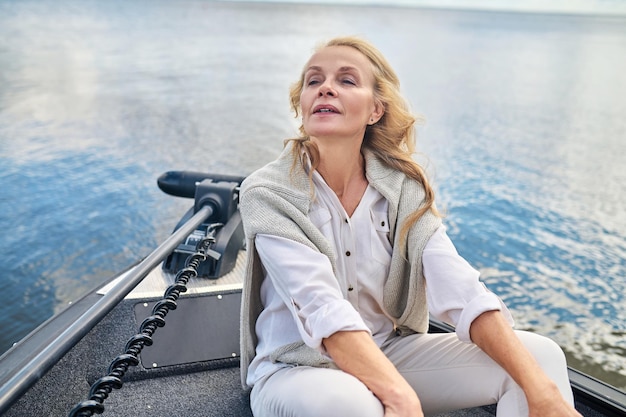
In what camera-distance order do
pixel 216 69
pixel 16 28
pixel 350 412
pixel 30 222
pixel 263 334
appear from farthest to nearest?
pixel 16 28
pixel 216 69
pixel 30 222
pixel 263 334
pixel 350 412

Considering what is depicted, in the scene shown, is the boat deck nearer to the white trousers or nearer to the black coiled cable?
the black coiled cable

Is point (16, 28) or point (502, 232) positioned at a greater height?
point (16, 28)

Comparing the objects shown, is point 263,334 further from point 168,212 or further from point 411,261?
point 168,212

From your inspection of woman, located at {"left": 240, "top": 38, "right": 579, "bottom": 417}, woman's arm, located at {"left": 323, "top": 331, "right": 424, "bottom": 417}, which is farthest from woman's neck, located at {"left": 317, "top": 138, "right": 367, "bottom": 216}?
woman's arm, located at {"left": 323, "top": 331, "right": 424, "bottom": 417}

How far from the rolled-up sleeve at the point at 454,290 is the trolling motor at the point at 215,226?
109cm

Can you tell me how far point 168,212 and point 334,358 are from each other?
5079mm

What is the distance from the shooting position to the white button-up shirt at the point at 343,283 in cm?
125

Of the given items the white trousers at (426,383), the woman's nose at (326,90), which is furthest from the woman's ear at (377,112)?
the white trousers at (426,383)

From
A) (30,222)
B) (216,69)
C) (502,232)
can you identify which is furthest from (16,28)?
(502,232)

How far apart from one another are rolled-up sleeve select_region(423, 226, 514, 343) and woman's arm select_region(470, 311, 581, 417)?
2 centimetres

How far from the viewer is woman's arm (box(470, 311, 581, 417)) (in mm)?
1204

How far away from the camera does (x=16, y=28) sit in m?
21.8

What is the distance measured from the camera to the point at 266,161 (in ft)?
24.4

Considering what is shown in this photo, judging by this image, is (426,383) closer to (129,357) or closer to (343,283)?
(343,283)
